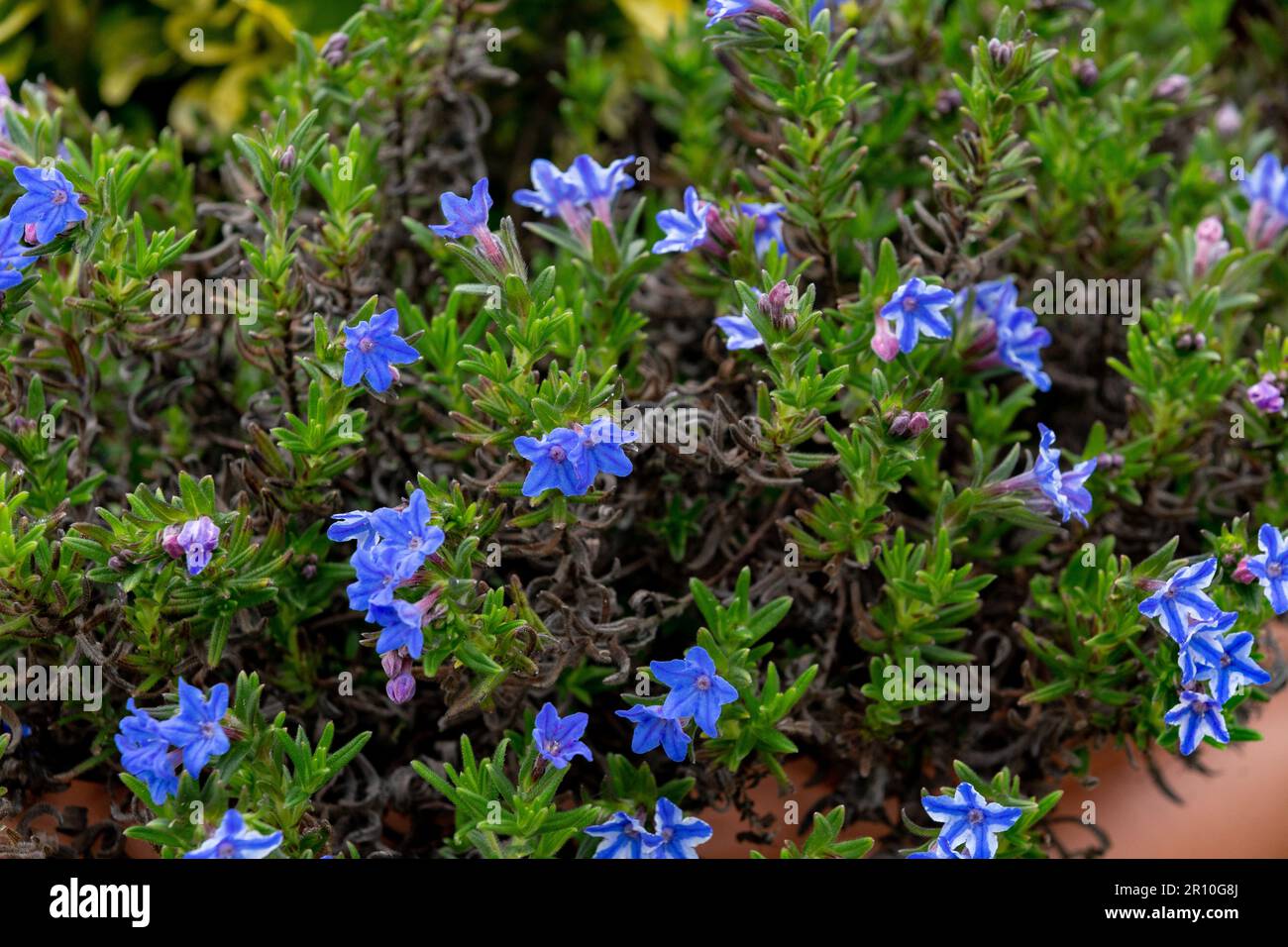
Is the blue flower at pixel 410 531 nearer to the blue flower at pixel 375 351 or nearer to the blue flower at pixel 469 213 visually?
the blue flower at pixel 375 351

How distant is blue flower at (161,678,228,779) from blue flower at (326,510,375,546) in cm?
20

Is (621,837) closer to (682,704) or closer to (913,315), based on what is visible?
(682,704)

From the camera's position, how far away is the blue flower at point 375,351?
151 centimetres

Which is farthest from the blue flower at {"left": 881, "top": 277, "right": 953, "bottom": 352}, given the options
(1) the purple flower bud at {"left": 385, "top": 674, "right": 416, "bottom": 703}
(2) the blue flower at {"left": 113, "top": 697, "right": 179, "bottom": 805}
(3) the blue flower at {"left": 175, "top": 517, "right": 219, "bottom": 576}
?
(2) the blue flower at {"left": 113, "top": 697, "right": 179, "bottom": 805}

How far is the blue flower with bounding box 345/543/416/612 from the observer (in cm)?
138

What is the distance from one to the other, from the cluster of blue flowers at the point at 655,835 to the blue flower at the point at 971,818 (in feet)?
0.91

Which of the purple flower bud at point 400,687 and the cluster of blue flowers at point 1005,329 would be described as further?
the cluster of blue flowers at point 1005,329

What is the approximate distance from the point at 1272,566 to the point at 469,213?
3.45ft

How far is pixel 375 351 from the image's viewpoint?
5.01 ft

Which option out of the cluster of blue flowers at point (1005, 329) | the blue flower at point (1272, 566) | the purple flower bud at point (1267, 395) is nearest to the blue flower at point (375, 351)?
the cluster of blue flowers at point (1005, 329)

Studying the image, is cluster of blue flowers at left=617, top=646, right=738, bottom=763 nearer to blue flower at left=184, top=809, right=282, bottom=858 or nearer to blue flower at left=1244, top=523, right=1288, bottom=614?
blue flower at left=184, top=809, right=282, bottom=858
